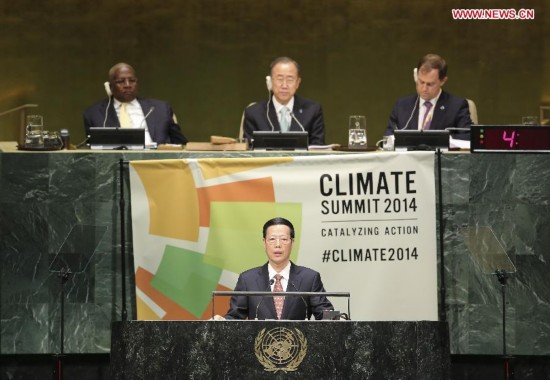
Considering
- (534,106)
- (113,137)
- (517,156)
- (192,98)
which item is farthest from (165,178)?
(534,106)

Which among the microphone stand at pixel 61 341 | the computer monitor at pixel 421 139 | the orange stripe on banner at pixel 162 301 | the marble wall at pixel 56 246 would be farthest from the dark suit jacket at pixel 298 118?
the microphone stand at pixel 61 341

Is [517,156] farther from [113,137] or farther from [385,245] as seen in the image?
[113,137]

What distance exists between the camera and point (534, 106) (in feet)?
38.1

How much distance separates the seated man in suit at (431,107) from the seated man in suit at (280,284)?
219 cm

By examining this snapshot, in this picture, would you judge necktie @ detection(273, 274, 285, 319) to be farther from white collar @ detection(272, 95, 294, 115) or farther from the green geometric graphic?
white collar @ detection(272, 95, 294, 115)

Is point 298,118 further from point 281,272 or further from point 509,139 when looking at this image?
point 281,272

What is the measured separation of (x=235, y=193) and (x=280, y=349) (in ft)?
7.18

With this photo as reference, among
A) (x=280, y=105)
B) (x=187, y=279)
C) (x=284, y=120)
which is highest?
(x=280, y=105)

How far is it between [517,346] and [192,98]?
525 centimetres

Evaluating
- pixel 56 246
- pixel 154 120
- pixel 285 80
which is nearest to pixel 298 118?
pixel 285 80

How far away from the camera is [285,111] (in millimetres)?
8719

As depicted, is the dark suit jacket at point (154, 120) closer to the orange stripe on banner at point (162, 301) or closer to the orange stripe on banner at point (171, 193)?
the orange stripe on banner at point (171, 193)

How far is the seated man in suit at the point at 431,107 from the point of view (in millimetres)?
8555

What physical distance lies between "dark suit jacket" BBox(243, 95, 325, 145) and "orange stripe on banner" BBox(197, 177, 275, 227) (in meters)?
1.27
